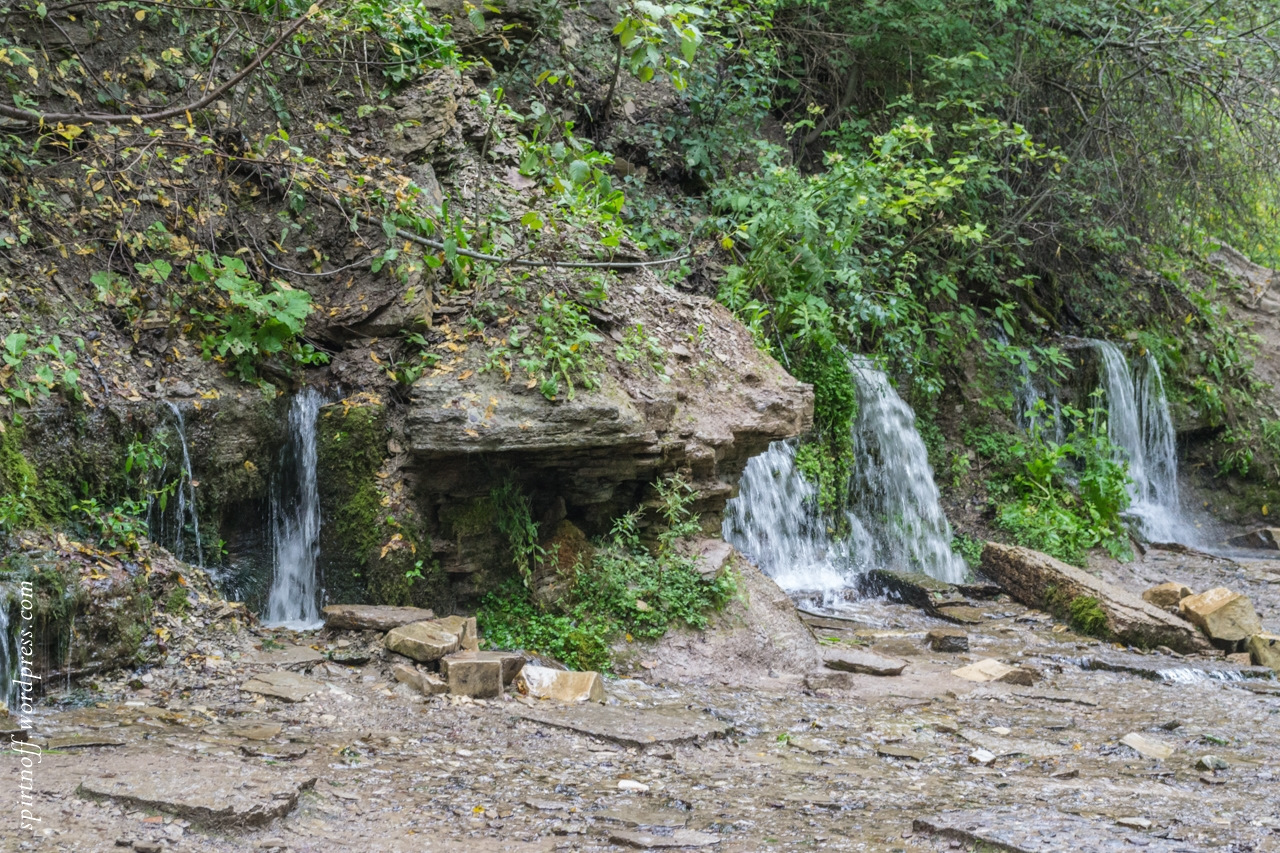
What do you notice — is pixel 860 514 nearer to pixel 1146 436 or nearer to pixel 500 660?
pixel 1146 436

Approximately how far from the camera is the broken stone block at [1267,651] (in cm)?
740

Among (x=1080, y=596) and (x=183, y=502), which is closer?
(x=183, y=502)

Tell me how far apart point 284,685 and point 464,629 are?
1.08m

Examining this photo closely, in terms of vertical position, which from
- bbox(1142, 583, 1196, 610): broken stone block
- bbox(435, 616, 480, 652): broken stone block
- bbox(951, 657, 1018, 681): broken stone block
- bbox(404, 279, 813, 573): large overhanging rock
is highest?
bbox(404, 279, 813, 573): large overhanging rock

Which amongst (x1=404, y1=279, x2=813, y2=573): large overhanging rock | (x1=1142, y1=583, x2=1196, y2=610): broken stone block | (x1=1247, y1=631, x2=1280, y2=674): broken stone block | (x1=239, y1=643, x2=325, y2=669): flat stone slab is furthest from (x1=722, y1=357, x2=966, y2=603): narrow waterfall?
(x1=239, y1=643, x2=325, y2=669): flat stone slab

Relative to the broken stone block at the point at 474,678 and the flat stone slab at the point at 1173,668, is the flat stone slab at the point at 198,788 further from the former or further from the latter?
the flat stone slab at the point at 1173,668

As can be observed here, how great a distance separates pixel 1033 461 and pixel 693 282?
440cm

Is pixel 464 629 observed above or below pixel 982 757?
above

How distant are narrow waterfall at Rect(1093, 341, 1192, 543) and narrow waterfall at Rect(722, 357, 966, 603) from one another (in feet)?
10.9

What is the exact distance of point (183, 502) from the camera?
617 centimetres

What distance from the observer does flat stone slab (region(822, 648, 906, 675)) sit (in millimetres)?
6570

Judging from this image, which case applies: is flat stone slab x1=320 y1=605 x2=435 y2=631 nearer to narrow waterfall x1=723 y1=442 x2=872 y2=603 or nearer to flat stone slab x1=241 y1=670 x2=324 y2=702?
flat stone slab x1=241 y1=670 x2=324 y2=702

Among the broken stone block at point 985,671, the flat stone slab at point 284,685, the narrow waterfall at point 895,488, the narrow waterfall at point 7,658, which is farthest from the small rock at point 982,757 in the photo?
the narrow waterfall at point 895,488

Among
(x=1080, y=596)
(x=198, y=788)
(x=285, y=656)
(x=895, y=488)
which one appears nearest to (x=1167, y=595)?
(x=1080, y=596)
